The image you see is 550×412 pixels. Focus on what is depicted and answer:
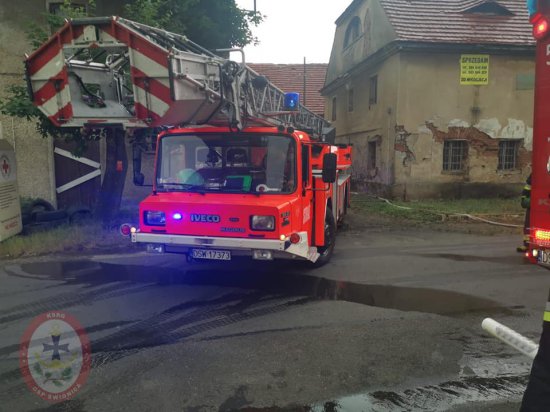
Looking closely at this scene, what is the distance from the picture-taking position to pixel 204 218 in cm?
532

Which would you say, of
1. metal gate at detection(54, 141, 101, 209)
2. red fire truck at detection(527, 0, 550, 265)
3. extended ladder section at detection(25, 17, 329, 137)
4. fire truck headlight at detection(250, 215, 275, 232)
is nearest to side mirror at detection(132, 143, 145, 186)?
extended ladder section at detection(25, 17, 329, 137)

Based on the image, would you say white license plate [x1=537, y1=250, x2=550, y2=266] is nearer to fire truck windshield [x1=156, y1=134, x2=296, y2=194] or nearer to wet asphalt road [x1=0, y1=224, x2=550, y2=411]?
wet asphalt road [x1=0, y1=224, x2=550, y2=411]

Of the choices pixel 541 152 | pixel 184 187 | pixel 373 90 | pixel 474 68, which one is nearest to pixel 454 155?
pixel 474 68

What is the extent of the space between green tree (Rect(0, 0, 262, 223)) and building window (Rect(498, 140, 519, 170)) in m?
10.1

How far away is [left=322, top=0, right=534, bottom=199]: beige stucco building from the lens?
50.4 feet

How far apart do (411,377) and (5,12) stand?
13984 millimetres

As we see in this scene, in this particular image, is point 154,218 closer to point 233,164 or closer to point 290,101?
point 233,164

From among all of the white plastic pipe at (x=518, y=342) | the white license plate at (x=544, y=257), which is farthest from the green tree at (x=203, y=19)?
the white plastic pipe at (x=518, y=342)

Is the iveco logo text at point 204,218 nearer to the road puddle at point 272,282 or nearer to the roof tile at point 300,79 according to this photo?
the road puddle at point 272,282

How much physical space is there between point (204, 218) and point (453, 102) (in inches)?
517

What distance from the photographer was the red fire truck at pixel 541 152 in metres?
4.43

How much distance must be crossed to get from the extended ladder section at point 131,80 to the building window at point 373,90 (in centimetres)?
1301

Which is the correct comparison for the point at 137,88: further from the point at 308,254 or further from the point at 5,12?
the point at 5,12

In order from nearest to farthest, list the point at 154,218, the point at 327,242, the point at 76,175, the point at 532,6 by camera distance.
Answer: the point at 532,6 → the point at 154,218 → the point at 327,242 → the point at 76,175
